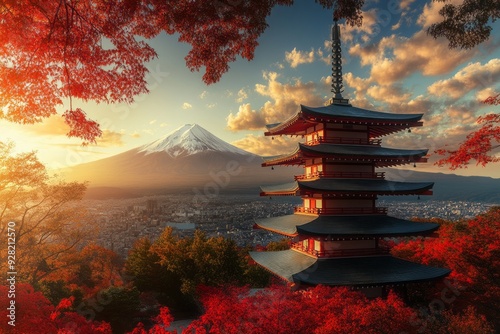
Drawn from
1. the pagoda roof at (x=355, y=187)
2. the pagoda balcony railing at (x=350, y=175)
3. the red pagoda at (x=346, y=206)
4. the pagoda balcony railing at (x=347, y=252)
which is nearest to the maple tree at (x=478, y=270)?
the red pagoda at (x=346, y=206)

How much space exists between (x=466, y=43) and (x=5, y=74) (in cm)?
1511

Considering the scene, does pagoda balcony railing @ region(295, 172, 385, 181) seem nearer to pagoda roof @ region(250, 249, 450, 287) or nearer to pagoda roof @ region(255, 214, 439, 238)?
pagoda roof @ region(255, 214, 439, 238)

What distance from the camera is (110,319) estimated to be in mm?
20219

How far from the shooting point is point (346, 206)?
15664 millimetres

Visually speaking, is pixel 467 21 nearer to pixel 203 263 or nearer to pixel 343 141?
pixel 343 141

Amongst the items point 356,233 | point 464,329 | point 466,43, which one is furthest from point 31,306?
point 466,43

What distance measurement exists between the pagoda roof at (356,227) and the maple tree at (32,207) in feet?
56.1

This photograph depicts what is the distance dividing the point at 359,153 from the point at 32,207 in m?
21.4

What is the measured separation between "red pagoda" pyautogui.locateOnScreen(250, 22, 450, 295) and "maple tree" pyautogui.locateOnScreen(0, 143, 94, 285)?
53.5ft

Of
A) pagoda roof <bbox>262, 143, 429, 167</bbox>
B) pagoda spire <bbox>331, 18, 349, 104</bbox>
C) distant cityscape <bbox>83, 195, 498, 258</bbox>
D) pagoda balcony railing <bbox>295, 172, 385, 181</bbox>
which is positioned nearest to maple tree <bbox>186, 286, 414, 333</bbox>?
pagoda balcony railing <bbox>295, 172, 385, 181</bbox>

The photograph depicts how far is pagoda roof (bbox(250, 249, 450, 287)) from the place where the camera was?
13.3m

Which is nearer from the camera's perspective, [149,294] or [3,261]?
[3,261]

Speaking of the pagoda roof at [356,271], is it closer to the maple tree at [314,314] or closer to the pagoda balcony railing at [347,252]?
the pagoda balcony railing at [347,252]

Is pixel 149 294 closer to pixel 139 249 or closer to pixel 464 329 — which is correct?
pixel 139 249
